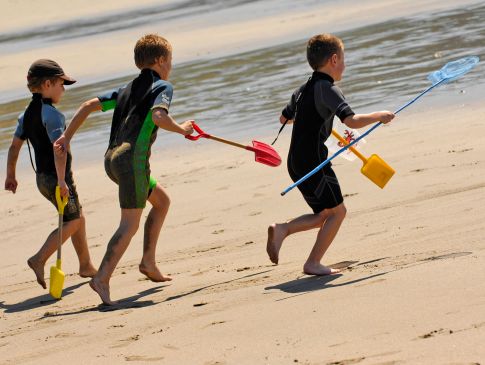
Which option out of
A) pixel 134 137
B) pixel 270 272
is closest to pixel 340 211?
pixel 270 272

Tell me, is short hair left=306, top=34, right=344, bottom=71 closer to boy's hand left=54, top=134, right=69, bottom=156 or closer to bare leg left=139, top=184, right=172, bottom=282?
bare leg left=139, top=184, right=172, bottom=282

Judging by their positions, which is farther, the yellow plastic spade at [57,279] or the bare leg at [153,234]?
the bare leg at [153,234]

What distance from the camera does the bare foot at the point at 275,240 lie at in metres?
5.82

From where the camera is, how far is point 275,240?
5816mm

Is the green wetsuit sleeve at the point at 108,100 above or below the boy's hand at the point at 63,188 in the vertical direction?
above

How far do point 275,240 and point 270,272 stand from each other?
0.23 metres

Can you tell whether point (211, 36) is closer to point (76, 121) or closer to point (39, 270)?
point (39, 270)

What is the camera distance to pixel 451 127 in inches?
378

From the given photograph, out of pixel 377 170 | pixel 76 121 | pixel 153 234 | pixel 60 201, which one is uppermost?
pixel 76 121

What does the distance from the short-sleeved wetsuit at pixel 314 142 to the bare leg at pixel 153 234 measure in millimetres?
883

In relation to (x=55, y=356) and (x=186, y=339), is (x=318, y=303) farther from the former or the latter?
(x=55, y=356)

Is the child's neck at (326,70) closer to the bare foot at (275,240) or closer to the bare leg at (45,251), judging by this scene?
the bare foot at (275,240)

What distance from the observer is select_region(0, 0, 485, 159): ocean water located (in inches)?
472

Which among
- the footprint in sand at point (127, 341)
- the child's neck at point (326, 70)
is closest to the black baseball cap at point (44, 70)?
the child's neck at point (326, 70)
